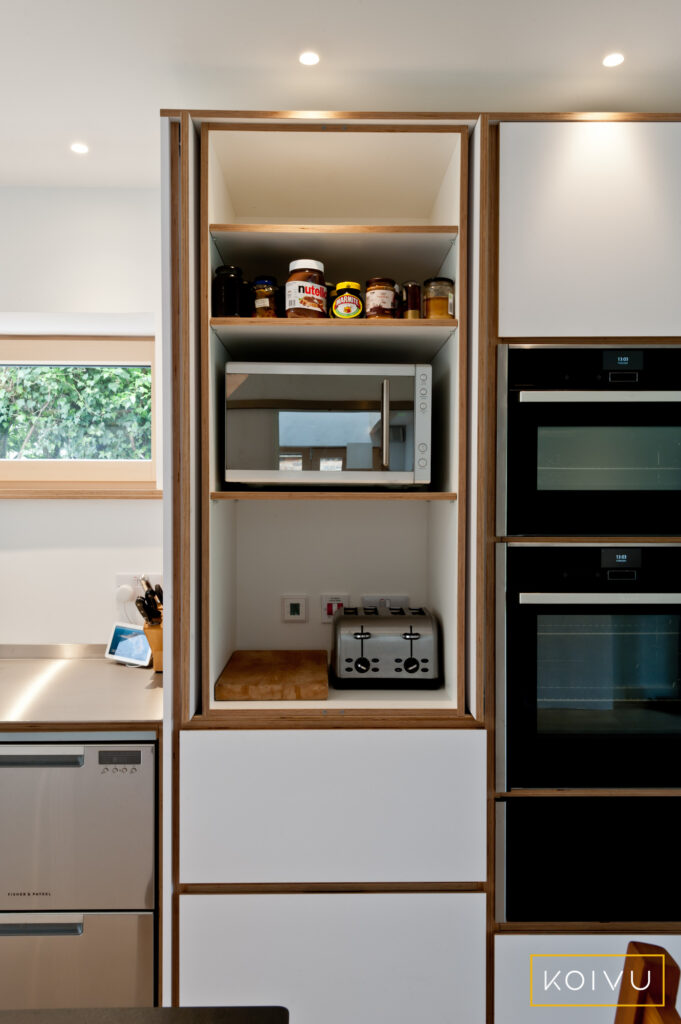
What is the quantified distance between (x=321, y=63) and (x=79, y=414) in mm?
1455

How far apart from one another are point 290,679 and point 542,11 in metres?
1.65

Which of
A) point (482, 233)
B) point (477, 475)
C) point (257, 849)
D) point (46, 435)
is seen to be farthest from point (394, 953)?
point (46, 435)

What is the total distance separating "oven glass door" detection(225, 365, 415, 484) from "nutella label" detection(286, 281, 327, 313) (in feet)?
0.50

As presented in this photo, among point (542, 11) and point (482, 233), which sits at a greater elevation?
point (542, 11)

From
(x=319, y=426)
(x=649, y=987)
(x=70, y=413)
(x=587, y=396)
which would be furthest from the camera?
(x=70, y=413)

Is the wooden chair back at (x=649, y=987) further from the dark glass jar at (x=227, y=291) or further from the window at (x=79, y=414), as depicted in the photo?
the window at (x=79, y=414)

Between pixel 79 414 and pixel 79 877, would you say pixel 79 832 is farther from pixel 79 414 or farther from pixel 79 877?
pixel 79 414

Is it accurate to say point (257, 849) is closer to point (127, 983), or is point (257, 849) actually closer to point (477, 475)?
point (127, 983)

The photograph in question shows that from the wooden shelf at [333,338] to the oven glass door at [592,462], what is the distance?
1.07 ft

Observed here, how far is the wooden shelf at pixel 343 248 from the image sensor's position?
5.13 ft

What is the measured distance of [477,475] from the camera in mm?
1534

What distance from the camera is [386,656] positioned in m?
1.72

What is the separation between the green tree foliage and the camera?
239 cm

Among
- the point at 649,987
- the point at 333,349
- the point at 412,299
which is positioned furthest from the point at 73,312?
the point at 649,987
